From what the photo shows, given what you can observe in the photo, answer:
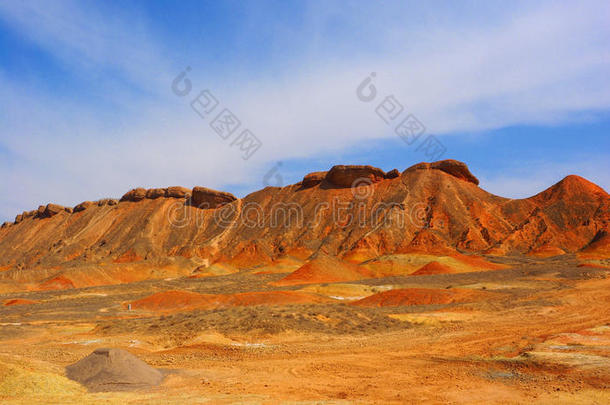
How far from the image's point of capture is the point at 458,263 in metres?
54.3

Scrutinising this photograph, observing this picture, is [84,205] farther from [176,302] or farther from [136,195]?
[176,302]

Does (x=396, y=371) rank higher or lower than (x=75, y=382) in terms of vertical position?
lower

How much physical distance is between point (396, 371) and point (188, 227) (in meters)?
83.2

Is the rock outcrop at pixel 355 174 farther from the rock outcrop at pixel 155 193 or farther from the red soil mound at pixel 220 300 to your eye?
the red soil mound at pixel 220 300

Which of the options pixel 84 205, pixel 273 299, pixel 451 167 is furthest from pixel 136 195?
pixel 273 299

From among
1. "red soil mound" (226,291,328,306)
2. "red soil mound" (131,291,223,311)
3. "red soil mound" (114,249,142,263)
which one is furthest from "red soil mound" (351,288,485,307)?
"red soil mound" (114,249,142,263)

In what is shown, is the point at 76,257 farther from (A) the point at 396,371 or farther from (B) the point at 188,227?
(A) the point at 396,371

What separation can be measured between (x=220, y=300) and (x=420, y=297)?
13.4 m

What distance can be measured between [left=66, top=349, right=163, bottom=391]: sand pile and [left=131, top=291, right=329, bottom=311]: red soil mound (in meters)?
18.3

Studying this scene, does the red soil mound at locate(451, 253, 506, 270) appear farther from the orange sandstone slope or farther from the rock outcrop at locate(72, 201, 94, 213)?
the rock outcrop at locate(72, 201, 94, 213)

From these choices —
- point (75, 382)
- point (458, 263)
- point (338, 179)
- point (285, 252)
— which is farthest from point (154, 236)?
point (75, 382)

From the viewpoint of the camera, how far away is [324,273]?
5100 cm

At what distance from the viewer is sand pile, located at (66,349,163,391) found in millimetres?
10923

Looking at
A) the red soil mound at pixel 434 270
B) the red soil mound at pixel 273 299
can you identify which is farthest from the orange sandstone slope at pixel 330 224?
the red soil mound at pixel 273 299
